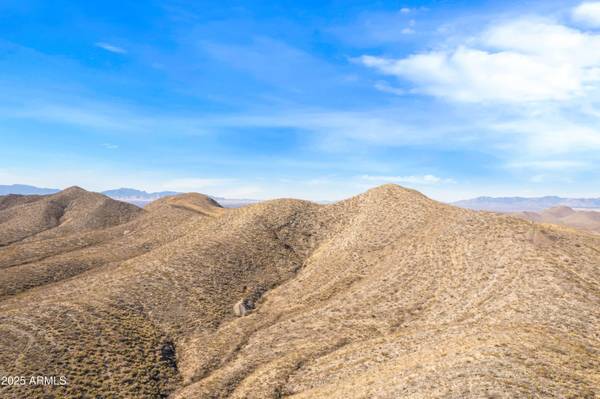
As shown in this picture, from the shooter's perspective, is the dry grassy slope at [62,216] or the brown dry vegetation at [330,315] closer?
the brown dry vegetation at [330,315]

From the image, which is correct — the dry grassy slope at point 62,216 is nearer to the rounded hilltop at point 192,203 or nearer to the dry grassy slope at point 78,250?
the dry grassy slope at point 78,250

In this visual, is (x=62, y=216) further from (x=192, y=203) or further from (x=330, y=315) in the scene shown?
(x=330, y=315)

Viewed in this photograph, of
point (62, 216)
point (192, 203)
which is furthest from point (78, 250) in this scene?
point (192, 203)

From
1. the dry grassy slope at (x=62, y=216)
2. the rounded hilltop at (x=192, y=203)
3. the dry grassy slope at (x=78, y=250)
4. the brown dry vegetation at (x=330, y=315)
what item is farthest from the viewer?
the rounded hilltop at (x=192, y=203)

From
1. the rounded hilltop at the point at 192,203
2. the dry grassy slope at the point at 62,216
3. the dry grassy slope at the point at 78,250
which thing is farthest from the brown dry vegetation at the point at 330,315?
the rounded hilltop at the point at 192,203

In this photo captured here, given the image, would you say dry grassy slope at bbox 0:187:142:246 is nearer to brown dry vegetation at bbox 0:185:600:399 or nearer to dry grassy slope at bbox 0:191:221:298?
dry grassy slope at bbox 0:191:221:298

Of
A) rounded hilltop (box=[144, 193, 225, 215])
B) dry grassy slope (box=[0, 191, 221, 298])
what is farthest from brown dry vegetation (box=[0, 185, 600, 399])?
rounded hilltop (box=[144, 193, 225, 215])

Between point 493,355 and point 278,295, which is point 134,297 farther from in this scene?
point 493,355

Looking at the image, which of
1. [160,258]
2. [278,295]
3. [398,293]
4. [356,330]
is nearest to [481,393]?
[356,330]
